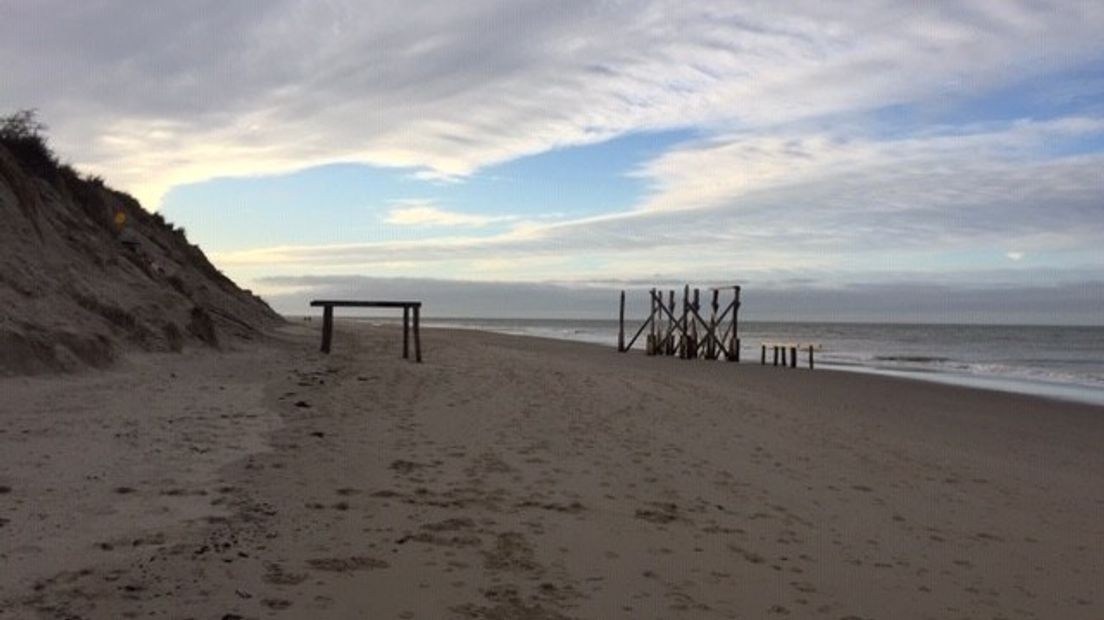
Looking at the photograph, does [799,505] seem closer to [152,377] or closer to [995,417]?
[152,377]

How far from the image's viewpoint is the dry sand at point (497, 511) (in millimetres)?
4469

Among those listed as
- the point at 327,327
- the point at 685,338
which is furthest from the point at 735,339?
the point at 327,327

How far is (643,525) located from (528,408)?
5.76m

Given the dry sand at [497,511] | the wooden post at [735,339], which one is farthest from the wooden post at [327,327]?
the wooden post at [735,339]

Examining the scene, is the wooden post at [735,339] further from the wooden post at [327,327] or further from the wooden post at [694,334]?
the wooden post at [327,327]

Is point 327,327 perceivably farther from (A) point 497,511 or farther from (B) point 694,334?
(B) point 694,334

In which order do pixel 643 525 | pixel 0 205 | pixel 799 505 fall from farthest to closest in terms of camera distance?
pixel 0 205 → pixel 799 505 → pixel 643 525

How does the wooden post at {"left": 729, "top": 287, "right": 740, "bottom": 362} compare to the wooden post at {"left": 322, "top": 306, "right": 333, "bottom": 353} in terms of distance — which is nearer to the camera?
the wooden post at {"left": 322, "top": 306, "right": 333, "bottom": 353}

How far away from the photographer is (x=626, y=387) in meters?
Answer: 16.1

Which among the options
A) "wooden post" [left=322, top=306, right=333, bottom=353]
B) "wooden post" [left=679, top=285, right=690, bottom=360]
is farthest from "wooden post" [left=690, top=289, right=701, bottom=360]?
"wooden post" [left=322, top=306, right=333, bottom=353]

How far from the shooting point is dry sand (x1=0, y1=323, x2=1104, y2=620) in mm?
4469

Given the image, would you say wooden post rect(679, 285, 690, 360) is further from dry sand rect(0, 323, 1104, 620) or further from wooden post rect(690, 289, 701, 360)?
dry sand rect(0, 323, 1104, 620)

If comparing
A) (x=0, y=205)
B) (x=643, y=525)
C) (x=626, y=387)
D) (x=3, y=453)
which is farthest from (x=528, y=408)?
(x=0, y=205)

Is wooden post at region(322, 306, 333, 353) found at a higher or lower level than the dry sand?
higher
